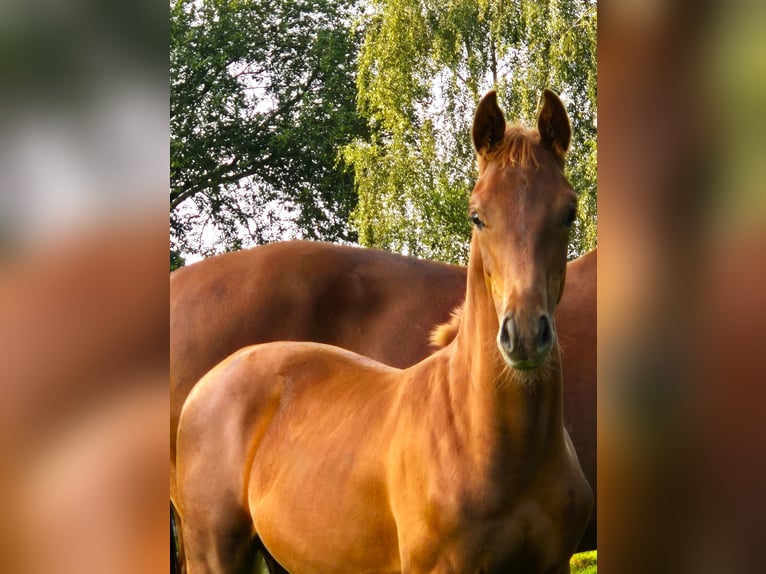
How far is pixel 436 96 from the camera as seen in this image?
13109 millimetres

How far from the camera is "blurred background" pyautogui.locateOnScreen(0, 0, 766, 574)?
34cm

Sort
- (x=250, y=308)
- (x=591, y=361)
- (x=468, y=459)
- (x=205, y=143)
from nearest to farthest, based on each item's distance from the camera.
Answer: (x=468, y=459)
(x=591, y=361)
(x=250, y=308)
(x=205, y=143)

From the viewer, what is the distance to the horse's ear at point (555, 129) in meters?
2.11

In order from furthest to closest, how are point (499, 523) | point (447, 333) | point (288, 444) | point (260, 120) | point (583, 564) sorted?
1. point (260, 120)
2. point (583, 564)
3. point (288, 444)
4. point (447, 333)
5. point (499, 523)

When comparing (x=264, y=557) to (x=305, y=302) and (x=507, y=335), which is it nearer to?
(x=305, y=302)
